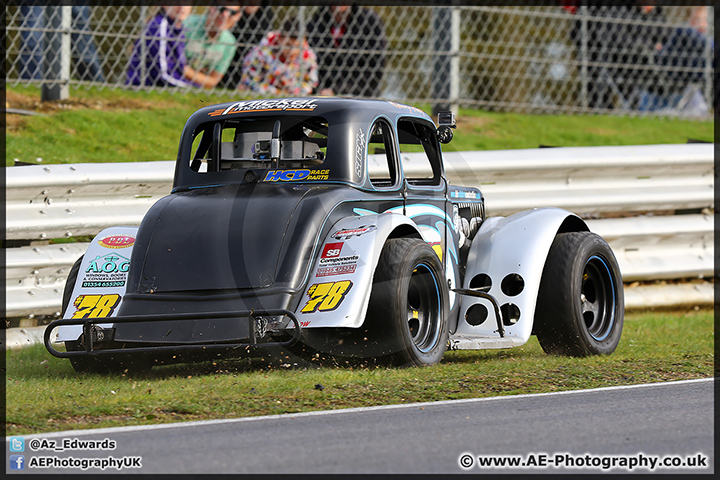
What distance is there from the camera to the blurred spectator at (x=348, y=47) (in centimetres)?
1087

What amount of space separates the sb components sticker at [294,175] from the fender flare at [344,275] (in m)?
0.48

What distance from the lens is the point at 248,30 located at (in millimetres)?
10648

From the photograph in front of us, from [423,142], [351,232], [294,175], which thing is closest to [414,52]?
[423,142]

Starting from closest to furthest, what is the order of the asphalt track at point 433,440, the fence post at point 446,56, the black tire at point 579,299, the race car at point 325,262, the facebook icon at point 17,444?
the asphalt track at point 433,440 → the facebook icon at point 17,444 → the race car at point 325,262 → the black tire at point 579,299 → the fence post at point 446,56

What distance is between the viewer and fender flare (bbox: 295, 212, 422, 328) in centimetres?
583

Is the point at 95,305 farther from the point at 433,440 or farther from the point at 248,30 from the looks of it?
the point at 248,30

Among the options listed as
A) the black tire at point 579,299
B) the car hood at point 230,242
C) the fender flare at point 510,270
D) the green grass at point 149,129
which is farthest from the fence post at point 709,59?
the car hood at point 230,242

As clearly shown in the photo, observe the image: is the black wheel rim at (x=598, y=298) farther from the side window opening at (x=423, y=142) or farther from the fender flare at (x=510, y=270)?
the side window opening at (x=423, y=142)

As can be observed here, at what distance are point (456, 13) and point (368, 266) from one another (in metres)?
5.96

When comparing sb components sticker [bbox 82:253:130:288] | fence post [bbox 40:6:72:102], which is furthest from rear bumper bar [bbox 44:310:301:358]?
fence post [bbox 40:6:72:102]

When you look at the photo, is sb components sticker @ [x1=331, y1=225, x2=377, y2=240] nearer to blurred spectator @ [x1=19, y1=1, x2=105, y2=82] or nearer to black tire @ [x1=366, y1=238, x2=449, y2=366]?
black tire @ [x1=366, y1=238, x2=449, y2=366]

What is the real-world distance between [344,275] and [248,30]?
5.35m

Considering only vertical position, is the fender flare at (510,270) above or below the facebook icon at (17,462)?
above

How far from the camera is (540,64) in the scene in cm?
1254
